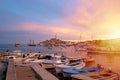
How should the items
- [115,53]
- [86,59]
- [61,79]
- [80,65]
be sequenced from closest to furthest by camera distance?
[61,79]
[80,65]
[86,59]
[115,53]

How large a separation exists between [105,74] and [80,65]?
31.7ft

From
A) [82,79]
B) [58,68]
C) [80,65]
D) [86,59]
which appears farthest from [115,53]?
[82,79]

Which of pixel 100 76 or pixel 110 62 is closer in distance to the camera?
pixel 100 76

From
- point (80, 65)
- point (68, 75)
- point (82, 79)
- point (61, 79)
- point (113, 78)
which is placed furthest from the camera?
point (80, 65)

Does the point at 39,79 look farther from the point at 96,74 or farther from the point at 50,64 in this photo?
the point at 50,64

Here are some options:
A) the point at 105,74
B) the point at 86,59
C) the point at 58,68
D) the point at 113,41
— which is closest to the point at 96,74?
the point at 105,74

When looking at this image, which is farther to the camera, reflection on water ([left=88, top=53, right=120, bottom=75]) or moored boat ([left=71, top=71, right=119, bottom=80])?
reflection on water ([left=88, top=53, right=120, bottom=75])

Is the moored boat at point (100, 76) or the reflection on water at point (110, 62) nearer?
the moored boat at point (100, 76)

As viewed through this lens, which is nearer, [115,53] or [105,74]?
[105,74]

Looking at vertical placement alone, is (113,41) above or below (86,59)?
above

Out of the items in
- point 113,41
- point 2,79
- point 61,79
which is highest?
point 113,41

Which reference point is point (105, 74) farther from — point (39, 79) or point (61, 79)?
point (39, 79)

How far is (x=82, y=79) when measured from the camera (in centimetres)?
1844

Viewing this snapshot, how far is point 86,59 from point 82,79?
30.8 metres
